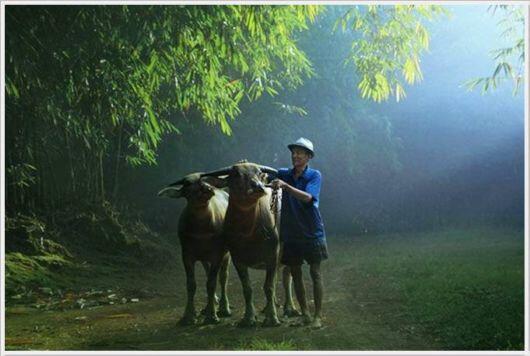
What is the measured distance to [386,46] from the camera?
182 inches

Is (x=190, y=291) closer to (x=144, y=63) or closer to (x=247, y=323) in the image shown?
(x=247, y=323)

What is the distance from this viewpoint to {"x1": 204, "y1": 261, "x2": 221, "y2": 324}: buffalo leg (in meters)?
3.79

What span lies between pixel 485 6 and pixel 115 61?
8.96 feet

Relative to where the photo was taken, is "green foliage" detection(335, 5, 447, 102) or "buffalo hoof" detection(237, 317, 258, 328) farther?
"green foliage" detection(335, 5, 447, 102)

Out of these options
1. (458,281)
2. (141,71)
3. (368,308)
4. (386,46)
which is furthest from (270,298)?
(386,46)

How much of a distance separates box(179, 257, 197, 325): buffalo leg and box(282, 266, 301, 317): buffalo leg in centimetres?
61

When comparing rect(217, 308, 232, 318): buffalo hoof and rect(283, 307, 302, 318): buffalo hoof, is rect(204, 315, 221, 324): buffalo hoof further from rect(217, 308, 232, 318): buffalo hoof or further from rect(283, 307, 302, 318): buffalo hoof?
rect(283, 307, 302, 318): buffalo hoof

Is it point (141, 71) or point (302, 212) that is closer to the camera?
point (302, 212)

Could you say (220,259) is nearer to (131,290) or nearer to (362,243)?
(131,290)

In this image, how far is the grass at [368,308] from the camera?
11.9 ft

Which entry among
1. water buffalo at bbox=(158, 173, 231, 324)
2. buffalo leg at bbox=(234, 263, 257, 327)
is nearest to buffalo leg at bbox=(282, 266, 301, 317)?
buffalo leg at bbox=(234, 263, 257, 327)

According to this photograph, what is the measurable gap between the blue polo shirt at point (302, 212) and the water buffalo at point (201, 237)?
0.45 metres

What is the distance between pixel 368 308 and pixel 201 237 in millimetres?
1232

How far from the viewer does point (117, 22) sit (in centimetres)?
435
